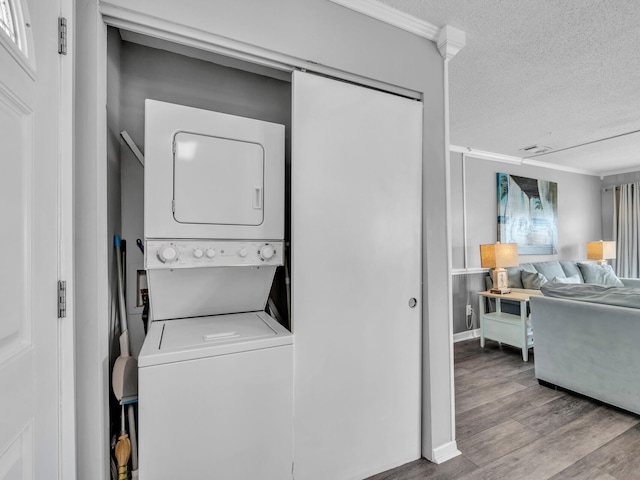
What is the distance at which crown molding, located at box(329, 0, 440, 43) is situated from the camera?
158 cm

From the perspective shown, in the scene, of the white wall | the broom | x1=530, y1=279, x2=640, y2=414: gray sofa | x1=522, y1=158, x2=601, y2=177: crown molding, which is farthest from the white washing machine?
x1=522, y1=158, x2=601, y2=177: crown molding

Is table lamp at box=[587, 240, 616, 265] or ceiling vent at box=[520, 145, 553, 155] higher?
ceiling vent at box=[520, 145, 553, 155]

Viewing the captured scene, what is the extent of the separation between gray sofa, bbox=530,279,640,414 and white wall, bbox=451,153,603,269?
1522 millimetres

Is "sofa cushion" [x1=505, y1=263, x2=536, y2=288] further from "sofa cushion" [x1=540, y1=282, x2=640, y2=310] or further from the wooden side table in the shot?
"sofa cushion" [x1=540, y1=282, x2=640, y2=310]

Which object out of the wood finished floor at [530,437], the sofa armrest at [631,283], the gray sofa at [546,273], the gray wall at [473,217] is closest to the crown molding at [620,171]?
the gray wall at [473,217]

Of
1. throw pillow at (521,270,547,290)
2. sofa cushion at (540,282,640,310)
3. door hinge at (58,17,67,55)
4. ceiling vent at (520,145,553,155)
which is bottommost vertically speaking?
throw pillow at (521,270,547,290)

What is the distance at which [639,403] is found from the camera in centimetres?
217

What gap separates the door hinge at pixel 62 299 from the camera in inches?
38.7

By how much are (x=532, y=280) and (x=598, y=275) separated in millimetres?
1686

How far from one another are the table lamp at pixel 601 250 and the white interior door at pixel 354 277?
16.3ft

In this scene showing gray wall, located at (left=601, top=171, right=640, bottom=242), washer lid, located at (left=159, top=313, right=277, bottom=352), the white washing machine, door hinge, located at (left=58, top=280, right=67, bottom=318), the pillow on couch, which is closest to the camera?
door hinge, located at (left=58, top=280, right=67, bottom=318)

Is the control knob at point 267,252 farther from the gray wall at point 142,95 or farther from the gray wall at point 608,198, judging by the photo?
the gray wall at point 608,198

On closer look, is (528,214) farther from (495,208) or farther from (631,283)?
(631,283)

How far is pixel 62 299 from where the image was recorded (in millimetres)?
991
